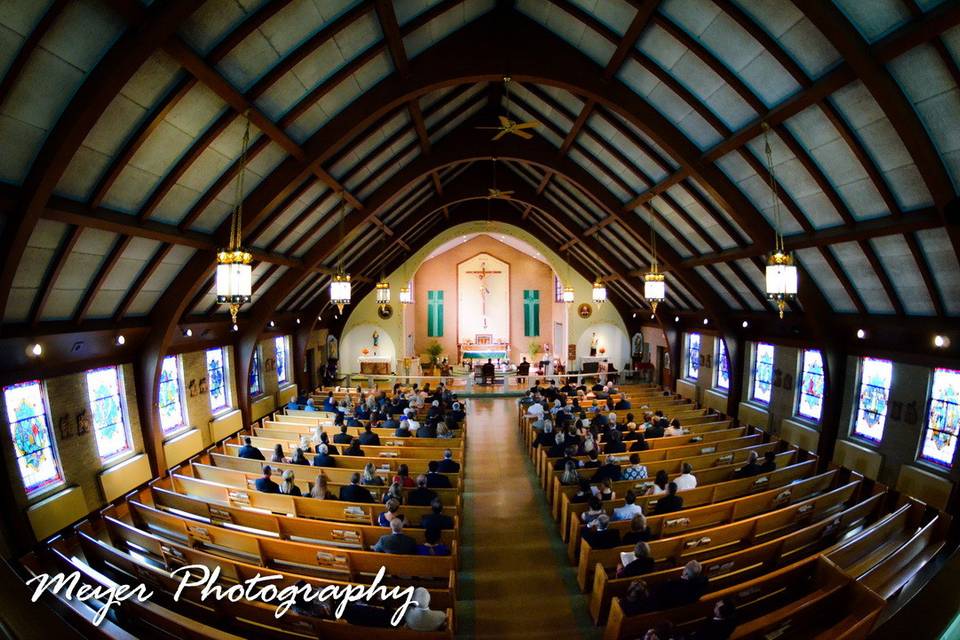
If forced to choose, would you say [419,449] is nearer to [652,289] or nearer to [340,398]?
[652,289]

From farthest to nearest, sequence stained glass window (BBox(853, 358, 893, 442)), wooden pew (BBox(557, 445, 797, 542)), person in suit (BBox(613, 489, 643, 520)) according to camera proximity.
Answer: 1. stained glass window (BBox(853, 358, 893, 442))
2. wooden pew (BBox(557, 445, 797, 542))
3. person in suit (BBox(613, 489, 643, 520))

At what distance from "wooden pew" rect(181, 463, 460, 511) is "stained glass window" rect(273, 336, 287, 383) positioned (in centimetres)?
757

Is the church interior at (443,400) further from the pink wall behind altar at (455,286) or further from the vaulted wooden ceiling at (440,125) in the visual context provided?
the pink wall behind altar at (455,286)

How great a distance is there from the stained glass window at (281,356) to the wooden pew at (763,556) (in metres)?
13.7

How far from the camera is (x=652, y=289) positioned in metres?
9.69

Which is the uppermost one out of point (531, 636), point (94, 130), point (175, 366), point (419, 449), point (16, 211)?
point (94, 130)

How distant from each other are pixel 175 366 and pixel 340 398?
5.64 meters

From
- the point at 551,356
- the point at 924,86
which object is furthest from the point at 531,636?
the point at 551,356

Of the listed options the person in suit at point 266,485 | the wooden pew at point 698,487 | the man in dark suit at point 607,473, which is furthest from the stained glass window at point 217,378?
the man in dark suit at point 607,473

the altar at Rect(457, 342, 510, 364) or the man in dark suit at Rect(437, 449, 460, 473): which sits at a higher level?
the altar at Rect(457, 342, 510, 364)

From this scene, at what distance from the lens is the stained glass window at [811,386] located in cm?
1111

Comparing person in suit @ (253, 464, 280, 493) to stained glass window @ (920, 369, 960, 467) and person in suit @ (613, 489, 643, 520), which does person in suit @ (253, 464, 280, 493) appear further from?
stained glass window @ (920, 369, 960, 467)

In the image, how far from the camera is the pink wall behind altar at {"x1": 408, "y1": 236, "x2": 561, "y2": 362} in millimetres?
26344

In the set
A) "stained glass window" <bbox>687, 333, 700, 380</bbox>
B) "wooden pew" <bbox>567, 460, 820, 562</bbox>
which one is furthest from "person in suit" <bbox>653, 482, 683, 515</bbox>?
"stained glass window" <bbox>687, 333, 700, 380</bbox>
